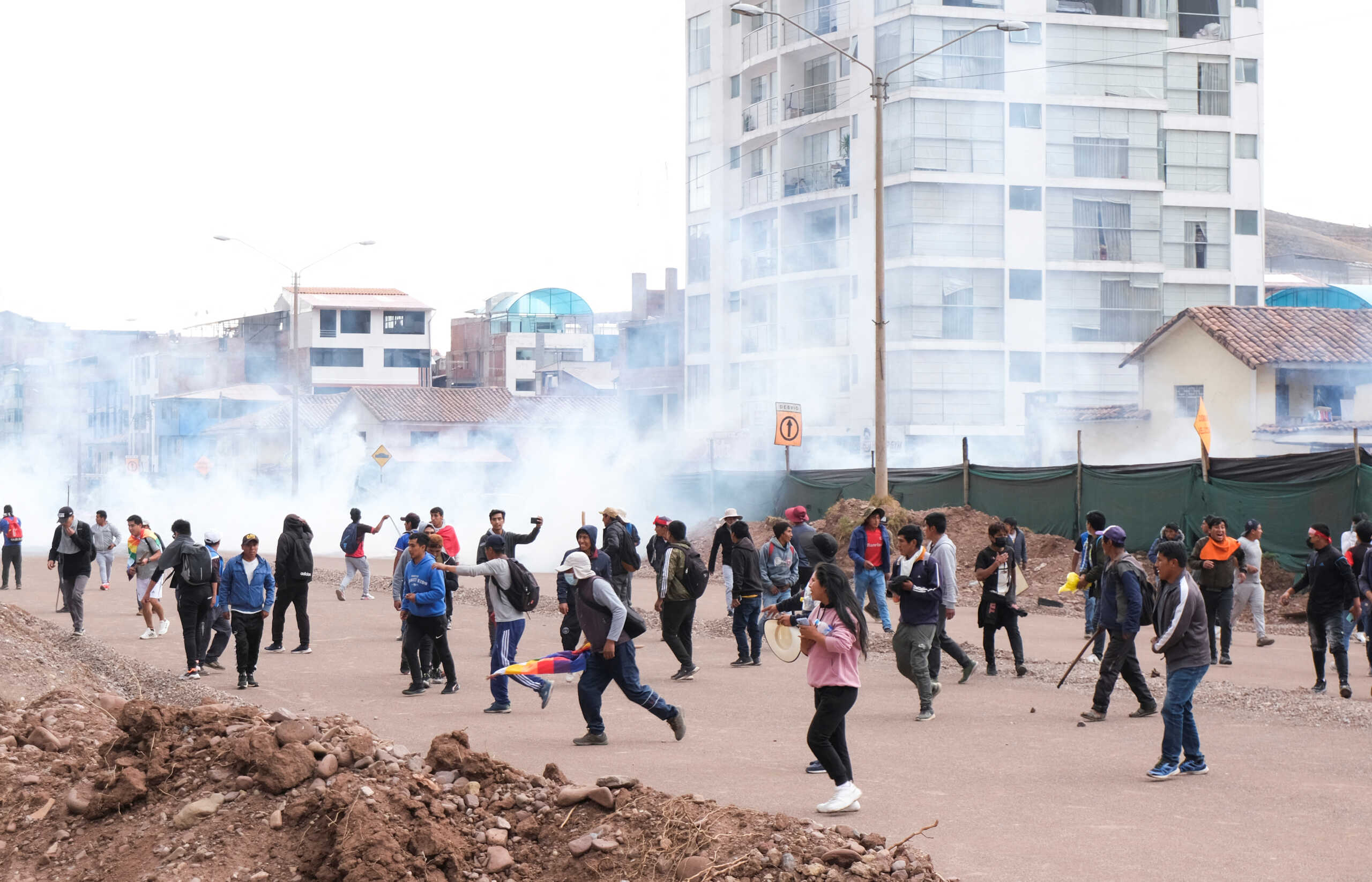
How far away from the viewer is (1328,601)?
1256 centimetres

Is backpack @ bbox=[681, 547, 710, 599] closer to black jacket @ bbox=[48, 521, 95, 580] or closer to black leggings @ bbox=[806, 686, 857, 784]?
black leggings @ bbox=[806, 686, 857, 784]

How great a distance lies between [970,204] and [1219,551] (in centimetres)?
3463

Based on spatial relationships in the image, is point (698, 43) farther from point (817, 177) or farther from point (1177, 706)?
point (1177, 706)

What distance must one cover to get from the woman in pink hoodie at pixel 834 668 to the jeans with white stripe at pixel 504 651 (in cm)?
453

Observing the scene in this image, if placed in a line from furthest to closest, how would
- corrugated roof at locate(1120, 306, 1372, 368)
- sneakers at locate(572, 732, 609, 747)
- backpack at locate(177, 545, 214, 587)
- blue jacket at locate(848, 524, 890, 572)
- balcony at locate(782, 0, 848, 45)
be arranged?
balcony at locate(782, 0, 848, 45) → corrugated roof at locate(1120, 306, 1372, 368) → blue jacket at locate(848, 524, 890, 572) → backpack at locate(177, 545, 214, 587) → sneakers at locate(572, 732, 609, 747)

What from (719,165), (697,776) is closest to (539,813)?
(697,776)

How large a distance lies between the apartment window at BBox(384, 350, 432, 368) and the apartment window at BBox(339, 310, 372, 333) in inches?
69.9

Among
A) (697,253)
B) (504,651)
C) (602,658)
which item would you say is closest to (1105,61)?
(697,253)

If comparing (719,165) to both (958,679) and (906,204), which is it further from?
(958,679)

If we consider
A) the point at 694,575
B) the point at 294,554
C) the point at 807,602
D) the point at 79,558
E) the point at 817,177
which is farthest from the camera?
the point at 817,177

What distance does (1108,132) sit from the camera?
49.4m

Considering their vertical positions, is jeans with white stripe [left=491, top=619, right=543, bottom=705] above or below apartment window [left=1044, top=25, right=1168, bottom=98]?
below

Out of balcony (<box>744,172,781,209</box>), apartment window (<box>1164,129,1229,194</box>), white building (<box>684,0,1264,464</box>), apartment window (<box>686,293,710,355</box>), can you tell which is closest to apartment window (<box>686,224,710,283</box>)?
white building (<box>684,0,1264,464</box>)

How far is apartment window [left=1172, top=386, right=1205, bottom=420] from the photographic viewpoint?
40312 millimetres
